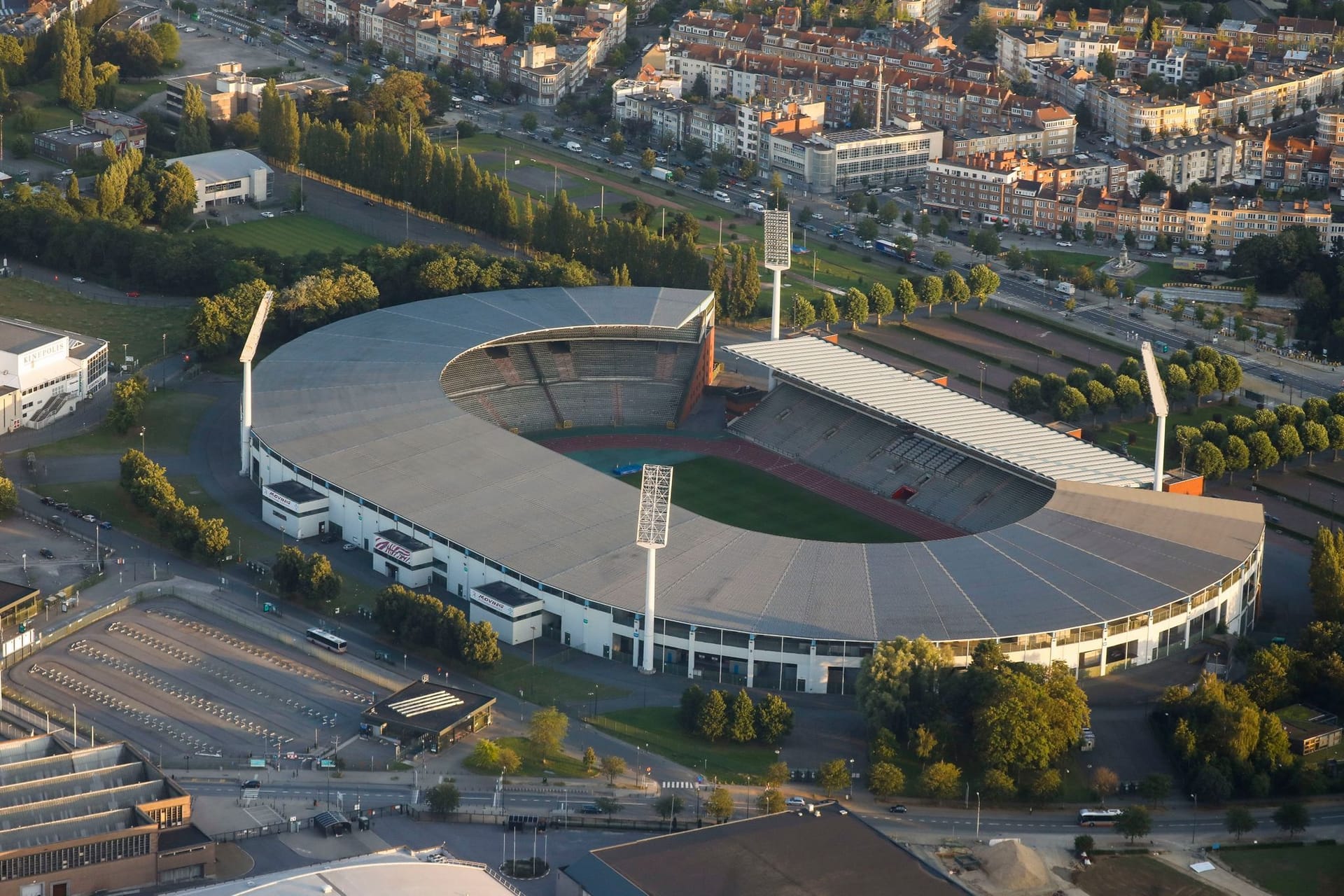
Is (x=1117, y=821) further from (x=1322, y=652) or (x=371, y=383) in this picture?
(x=371, y=383)

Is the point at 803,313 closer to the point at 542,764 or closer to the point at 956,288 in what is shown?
the point at 956,288

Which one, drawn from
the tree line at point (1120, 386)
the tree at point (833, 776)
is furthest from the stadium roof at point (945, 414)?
the tree at point (833, 776)

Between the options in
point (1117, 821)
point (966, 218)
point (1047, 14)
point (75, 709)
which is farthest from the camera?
point (1047, 14)

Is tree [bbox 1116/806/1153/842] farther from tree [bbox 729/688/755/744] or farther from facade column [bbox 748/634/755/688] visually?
facade column [bbox 748/634/755/688]

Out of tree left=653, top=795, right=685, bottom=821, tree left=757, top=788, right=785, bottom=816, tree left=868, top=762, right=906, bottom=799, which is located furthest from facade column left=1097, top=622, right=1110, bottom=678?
tree left=653, top=795, right=685, bottom=821

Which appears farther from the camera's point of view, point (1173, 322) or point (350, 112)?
point (350, 112)

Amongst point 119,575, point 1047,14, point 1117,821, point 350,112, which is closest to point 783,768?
point 1117,821

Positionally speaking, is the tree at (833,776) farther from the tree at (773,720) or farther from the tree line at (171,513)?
the tree line at (171,513)

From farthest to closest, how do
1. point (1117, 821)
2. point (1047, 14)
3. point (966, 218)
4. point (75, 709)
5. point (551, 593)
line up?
point (1047, 14)
point (966, 218)
point (551, 593)
point (75, 709)
point (1117, 821)
